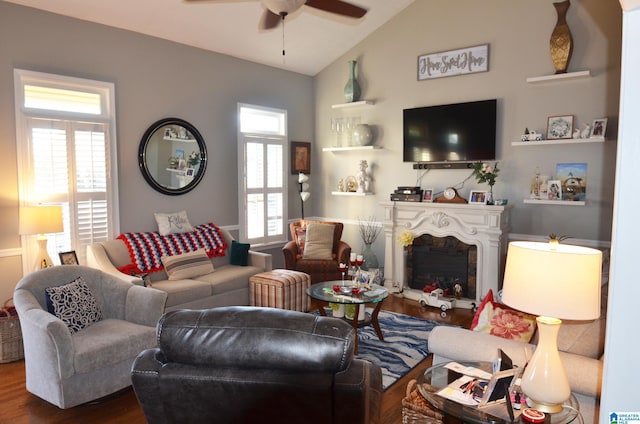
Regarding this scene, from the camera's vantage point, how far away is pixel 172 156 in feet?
17.3

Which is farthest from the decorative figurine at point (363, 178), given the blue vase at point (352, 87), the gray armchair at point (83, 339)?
the gray armchair at point (83, 339)

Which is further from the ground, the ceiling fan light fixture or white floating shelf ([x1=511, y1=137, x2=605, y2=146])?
the ceiling fan light fixture

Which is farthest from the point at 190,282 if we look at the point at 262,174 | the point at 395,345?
the point at 262,174

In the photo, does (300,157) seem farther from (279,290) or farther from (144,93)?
(279,290)

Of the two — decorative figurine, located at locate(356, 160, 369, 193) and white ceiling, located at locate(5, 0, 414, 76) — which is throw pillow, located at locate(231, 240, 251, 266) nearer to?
decorative figurine, located at locate(356, 160, 369, 193)

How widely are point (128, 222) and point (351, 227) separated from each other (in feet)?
10.5

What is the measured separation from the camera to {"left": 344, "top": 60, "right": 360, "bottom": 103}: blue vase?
633 cm

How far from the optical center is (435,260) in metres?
5.63

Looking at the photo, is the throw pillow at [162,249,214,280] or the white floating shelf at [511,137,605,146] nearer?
the white floating shelf at [511,137,605,146]

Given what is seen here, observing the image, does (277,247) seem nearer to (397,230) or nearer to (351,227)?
(351,227)

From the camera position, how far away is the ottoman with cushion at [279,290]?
464 cm

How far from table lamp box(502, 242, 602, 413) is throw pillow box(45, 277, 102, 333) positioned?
285 cm

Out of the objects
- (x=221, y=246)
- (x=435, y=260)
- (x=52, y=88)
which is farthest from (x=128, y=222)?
(x=435, y=260)

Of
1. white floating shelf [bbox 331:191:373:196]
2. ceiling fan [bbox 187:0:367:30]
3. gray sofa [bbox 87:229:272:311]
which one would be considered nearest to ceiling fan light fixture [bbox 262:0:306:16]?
ceiling fan [bbox 187:0:367:30]
